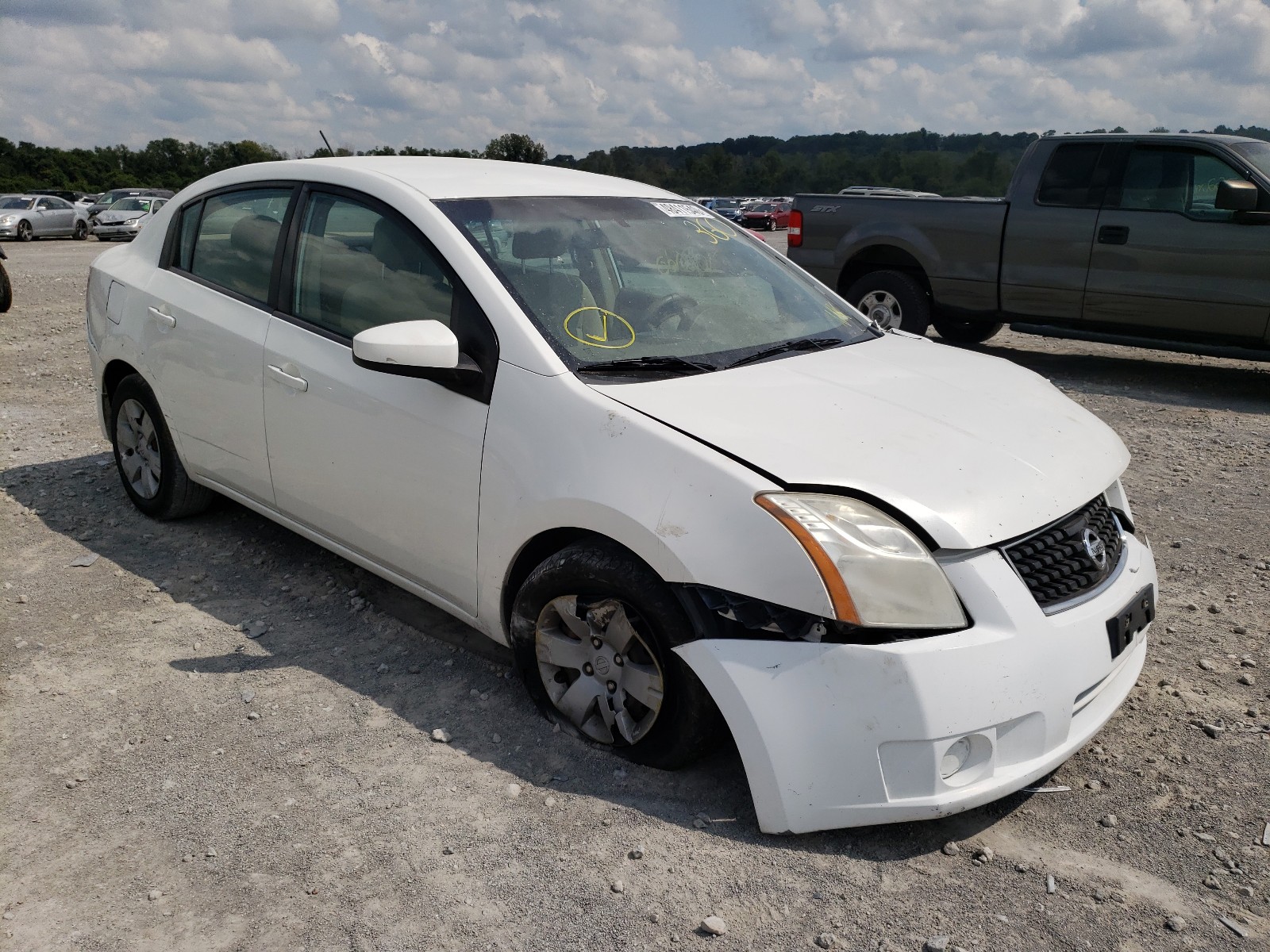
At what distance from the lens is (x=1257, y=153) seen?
8078 mm

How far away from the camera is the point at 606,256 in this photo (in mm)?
3555

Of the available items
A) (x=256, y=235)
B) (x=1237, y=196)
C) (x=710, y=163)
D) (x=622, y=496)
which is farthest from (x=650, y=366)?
(x=710, y=163)

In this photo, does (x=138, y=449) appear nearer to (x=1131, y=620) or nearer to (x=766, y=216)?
(x=1131, y=620)

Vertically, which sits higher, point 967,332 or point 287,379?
point 287,379

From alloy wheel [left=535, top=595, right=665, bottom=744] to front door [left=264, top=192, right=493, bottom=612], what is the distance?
1.21ft

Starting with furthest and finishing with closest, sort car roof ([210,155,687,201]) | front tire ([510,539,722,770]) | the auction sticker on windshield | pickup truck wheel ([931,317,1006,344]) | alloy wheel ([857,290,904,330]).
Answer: pickup truck wheel ([931,317,1006,344]) < alloy wheel ([857,290,904,330]) < the auction sticker on windshield < car roof ([210,155,687,201]) < front tire ([510,539,722,770])

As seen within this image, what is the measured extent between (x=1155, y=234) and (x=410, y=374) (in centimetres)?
704

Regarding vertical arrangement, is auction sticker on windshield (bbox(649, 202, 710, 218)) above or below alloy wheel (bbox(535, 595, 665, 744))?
above

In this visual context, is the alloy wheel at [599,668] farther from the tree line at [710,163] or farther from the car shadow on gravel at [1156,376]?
the tree line at [710,163]

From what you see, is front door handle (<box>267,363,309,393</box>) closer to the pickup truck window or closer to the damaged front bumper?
the damaged front bumper

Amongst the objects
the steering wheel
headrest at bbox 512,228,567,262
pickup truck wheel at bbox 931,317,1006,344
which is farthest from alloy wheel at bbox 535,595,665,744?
pickup truck wheel at bbox 931,317,1006,344

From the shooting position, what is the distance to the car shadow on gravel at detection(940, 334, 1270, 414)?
321 inches

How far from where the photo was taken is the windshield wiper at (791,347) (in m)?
3.35

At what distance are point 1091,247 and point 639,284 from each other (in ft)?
20.5
